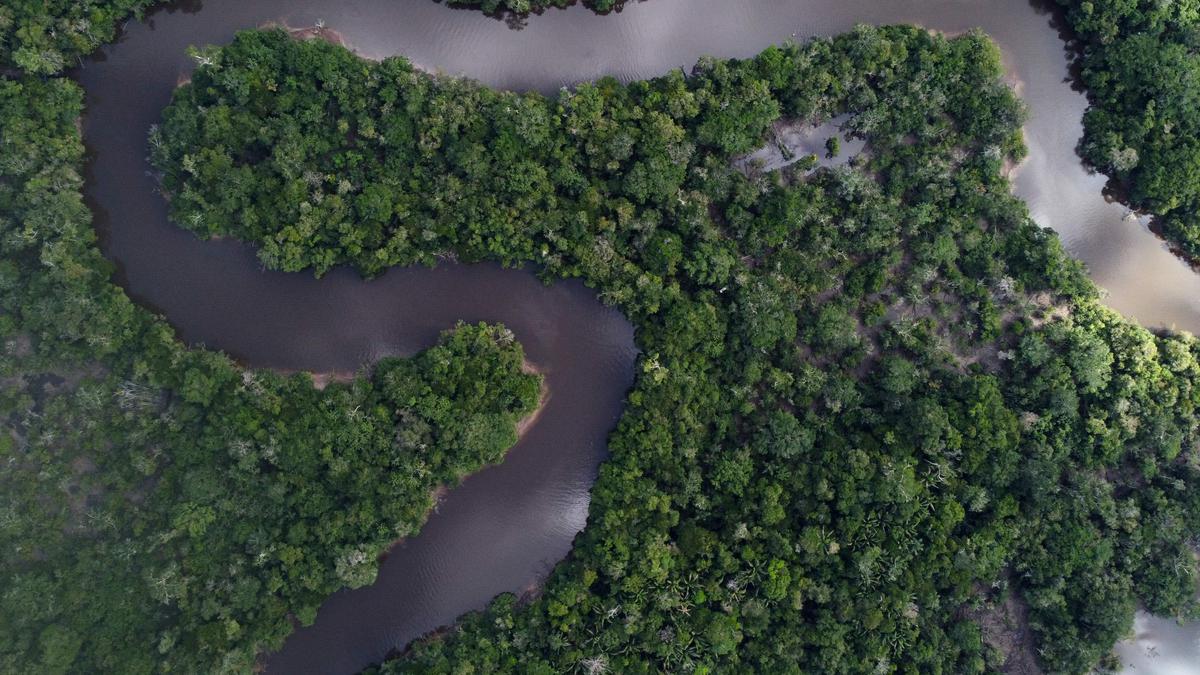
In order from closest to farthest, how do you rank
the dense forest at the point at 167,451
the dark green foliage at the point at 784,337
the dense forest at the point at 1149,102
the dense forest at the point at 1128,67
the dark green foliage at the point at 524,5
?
the dense forest at the point at 167,451 < the dark green foliage at the point at 784,337 < the dense forest at the point at 1128,67 < the dense forest at the point at 1149,102 < the dark green foliage at the point at 524,5

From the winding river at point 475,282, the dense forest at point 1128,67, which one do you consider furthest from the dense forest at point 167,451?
the dense forest at point 1128,67

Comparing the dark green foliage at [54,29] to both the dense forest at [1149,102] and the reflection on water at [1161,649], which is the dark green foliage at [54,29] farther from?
the reflection on water at [1161,649]

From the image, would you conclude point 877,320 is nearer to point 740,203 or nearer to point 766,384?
point 766,384

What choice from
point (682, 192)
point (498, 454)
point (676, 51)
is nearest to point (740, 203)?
point (682, 192)

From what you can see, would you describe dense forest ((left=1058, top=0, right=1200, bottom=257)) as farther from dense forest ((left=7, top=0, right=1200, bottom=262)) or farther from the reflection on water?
the reflection on water

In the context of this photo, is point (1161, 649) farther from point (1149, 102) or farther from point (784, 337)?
point (1149, 102)

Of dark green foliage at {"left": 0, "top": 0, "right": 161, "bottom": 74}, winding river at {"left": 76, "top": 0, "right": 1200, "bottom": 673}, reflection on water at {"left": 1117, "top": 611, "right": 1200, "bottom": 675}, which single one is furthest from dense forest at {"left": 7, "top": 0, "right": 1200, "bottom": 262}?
reflection on water at {"left": 1117, "top": 611, "right": 1200, "bottom": 675}

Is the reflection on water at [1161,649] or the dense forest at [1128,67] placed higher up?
the dense forest at [1128,67]
